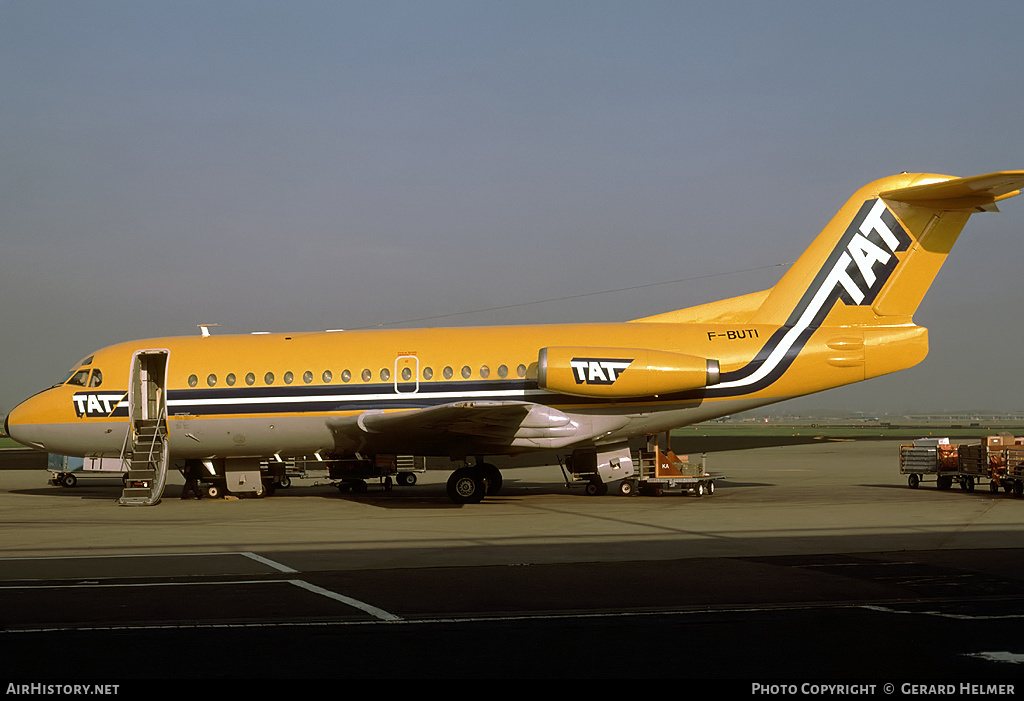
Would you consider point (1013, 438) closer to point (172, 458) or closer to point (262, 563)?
point (262, 563)

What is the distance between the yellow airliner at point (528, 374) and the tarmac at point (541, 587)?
8.27 feet

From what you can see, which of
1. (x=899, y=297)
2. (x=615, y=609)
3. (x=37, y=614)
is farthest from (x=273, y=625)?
(x=899, y=297)

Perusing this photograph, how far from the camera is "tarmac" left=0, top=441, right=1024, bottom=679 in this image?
7492 millimetres

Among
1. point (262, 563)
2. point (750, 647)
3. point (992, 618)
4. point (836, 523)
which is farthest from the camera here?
point (836, 523)

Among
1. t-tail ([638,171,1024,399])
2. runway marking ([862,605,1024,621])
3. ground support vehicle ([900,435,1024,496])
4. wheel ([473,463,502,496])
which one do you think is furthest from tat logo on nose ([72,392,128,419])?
ground support vehicle ([900,435,1024,496])

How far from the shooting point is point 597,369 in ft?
76.8

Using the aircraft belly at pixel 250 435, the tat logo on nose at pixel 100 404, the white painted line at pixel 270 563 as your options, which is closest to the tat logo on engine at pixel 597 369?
the aircraft belly at pixel 250 435

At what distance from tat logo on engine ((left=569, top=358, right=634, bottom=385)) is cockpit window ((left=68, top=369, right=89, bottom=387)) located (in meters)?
13.5

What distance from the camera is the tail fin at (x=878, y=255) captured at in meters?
23.8

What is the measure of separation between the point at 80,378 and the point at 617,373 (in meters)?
14.8

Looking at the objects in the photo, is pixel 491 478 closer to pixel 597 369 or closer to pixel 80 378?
pixel 597 369

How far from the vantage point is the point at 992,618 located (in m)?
8.85

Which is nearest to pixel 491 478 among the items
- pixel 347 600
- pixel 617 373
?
pixel 617 373

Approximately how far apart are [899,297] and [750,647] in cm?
1848
